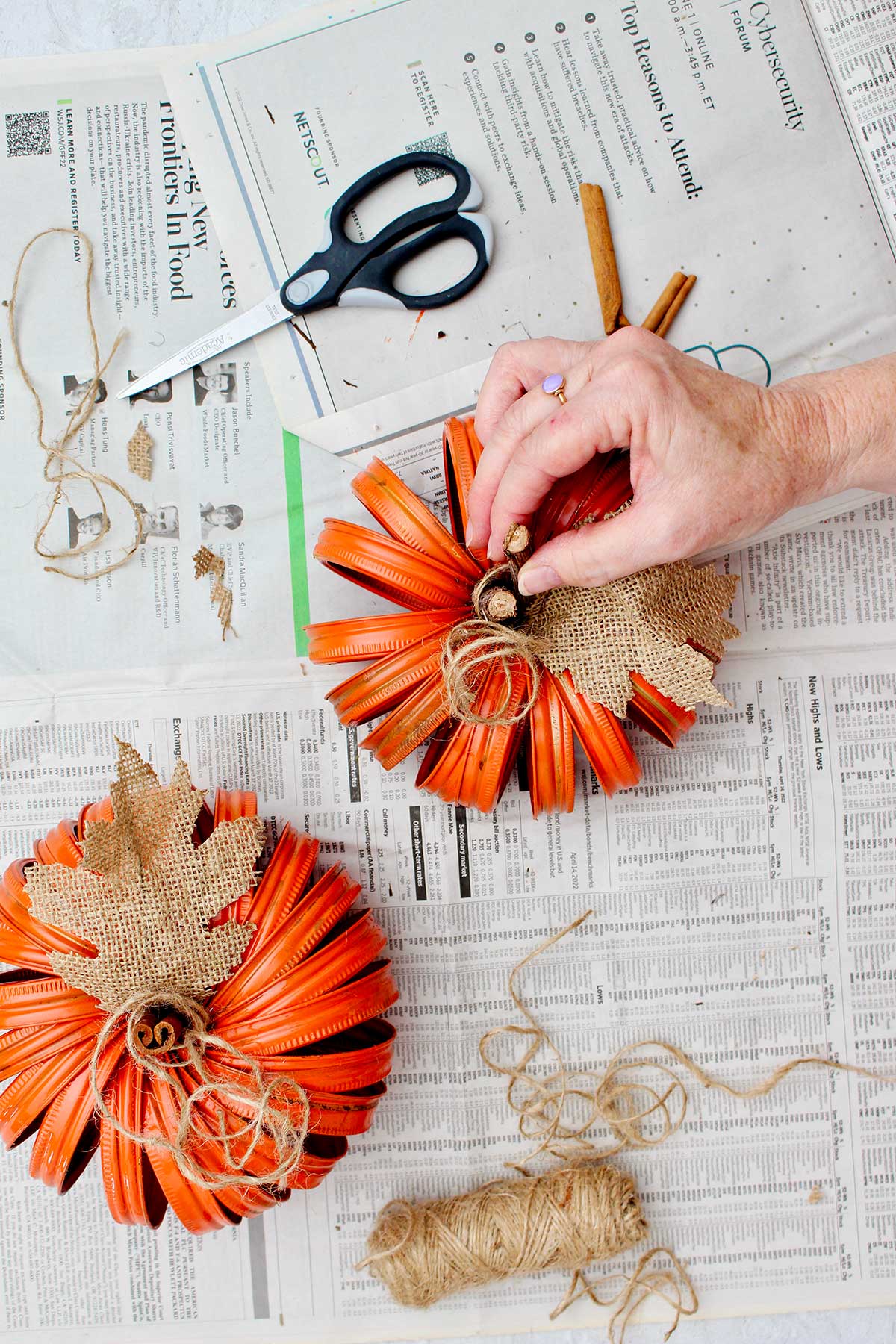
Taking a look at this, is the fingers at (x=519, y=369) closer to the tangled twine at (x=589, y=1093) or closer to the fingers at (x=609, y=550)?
the fingers at (x=609, y=550)

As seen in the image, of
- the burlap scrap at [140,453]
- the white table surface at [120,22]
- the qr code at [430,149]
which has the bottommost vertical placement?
the burlap scrap at [140,453]

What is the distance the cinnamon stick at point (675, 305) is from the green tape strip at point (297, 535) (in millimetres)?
367

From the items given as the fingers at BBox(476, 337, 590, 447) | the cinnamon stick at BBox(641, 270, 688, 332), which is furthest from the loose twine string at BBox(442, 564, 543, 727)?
the cinnamon stick at BBox(641, 270, 688, 332)

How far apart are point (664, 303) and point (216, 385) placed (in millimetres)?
441

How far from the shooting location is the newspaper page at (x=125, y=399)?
2.99 ft

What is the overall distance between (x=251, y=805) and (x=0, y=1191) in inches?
19.8

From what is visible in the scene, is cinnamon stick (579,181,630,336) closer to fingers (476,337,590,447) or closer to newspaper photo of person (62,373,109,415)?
fingers (476,337,590,447)

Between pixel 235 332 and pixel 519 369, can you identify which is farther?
pixel 235 332

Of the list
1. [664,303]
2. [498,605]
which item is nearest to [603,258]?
[664,303]

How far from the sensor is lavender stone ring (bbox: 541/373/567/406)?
2.30ft

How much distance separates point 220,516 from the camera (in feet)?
3.00

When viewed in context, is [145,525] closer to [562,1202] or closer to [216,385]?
[216,385]

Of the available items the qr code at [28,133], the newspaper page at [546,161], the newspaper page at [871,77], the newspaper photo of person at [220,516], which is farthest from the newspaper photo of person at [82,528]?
the newspaper page at [871,77]

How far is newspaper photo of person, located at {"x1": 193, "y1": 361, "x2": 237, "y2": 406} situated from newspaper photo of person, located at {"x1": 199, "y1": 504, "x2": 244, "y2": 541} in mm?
101
